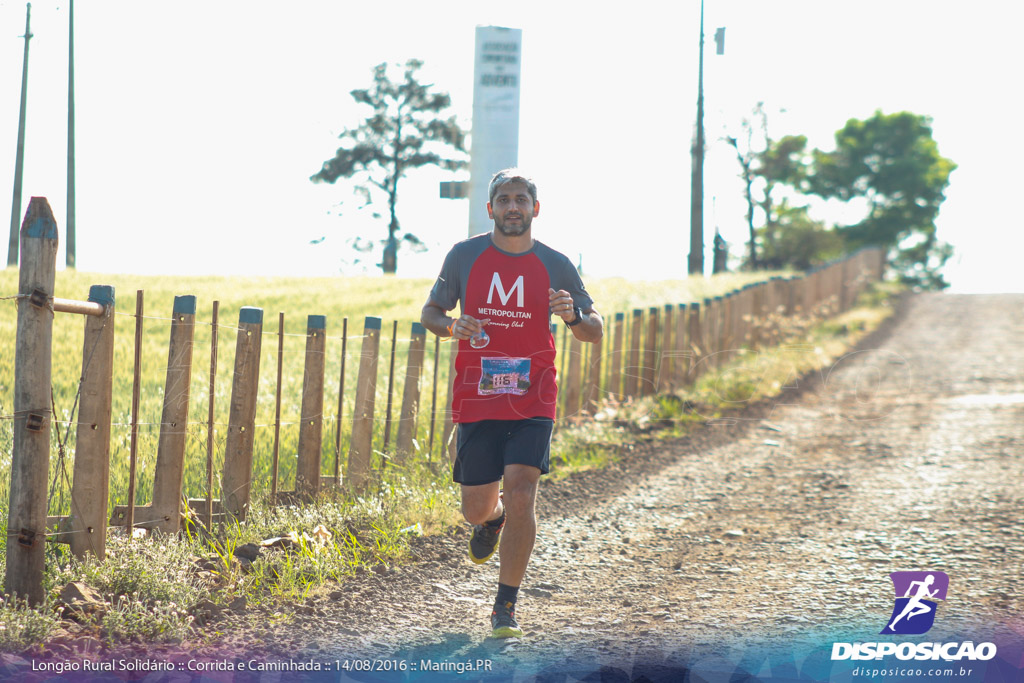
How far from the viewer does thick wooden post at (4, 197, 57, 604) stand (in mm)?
4648

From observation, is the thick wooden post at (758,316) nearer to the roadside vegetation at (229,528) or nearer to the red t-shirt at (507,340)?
the roadside vegetation at (229,528)

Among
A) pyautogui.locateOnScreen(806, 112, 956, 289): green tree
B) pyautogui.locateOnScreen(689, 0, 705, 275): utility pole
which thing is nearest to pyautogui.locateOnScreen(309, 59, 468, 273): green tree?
pyautogui.locateOnScreen(689, 0, 705, 275): utility pole

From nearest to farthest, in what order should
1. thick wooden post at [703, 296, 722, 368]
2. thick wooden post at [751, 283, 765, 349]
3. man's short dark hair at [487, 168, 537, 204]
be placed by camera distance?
man's short dark hair at [487, 168, 537, 204]
thick wooden post at [703, 296, 722, 368]
thick wooden post at [751, 283, 765, 349]

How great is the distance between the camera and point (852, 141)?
57.2 m

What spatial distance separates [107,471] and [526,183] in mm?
2688

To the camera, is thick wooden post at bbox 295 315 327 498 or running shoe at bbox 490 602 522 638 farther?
thick wooden post at bbox 295 315 327 498

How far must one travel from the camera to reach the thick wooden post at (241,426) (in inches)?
241

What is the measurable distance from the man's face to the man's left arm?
1.20ft

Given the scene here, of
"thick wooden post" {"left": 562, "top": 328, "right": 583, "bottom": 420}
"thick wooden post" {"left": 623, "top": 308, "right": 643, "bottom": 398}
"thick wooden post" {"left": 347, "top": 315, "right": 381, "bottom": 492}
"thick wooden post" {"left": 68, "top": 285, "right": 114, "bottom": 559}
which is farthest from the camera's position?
"thick wooden post" {"left": 623, "top": 308, "right": 643, "bottom": 398}

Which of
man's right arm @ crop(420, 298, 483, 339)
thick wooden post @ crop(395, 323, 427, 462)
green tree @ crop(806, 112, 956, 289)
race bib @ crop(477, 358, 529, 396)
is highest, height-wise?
green tree @ crop(806, 112, 956, 289)

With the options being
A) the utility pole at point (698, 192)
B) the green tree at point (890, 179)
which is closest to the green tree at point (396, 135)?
the utility pole at point (698, 192)

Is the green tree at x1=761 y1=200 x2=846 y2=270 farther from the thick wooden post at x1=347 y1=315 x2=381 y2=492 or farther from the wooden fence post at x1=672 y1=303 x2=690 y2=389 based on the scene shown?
the thick wooden post at x1=347 y1=315 x2=381 y2=492

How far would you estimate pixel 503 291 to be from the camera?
4.80 m

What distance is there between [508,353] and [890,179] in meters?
57.0
